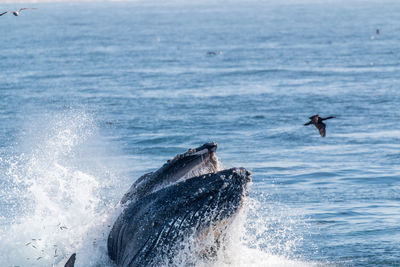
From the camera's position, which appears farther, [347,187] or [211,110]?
[211,110]

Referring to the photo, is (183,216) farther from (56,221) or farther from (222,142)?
(222,142)

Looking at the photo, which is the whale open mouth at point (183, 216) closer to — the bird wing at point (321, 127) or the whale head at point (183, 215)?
the whale head at point (183, 215)

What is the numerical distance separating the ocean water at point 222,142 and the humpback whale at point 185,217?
0.49m

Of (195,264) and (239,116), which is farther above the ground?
(195,264)

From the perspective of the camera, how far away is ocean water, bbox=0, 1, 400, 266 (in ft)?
55.8

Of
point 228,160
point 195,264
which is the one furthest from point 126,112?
point 195,264

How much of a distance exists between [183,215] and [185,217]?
0.05 metres

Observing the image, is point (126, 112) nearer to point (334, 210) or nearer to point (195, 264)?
point (334, 210)

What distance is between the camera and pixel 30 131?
36594 millimetres

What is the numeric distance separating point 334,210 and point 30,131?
61.5 feet

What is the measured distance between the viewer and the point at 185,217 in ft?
37.8

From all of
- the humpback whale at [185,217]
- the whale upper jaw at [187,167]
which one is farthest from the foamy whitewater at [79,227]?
the whale upper jaw at [187,167]

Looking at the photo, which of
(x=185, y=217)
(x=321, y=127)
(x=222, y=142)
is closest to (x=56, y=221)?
(x=185, y=217)

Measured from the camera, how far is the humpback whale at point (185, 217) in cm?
1146
